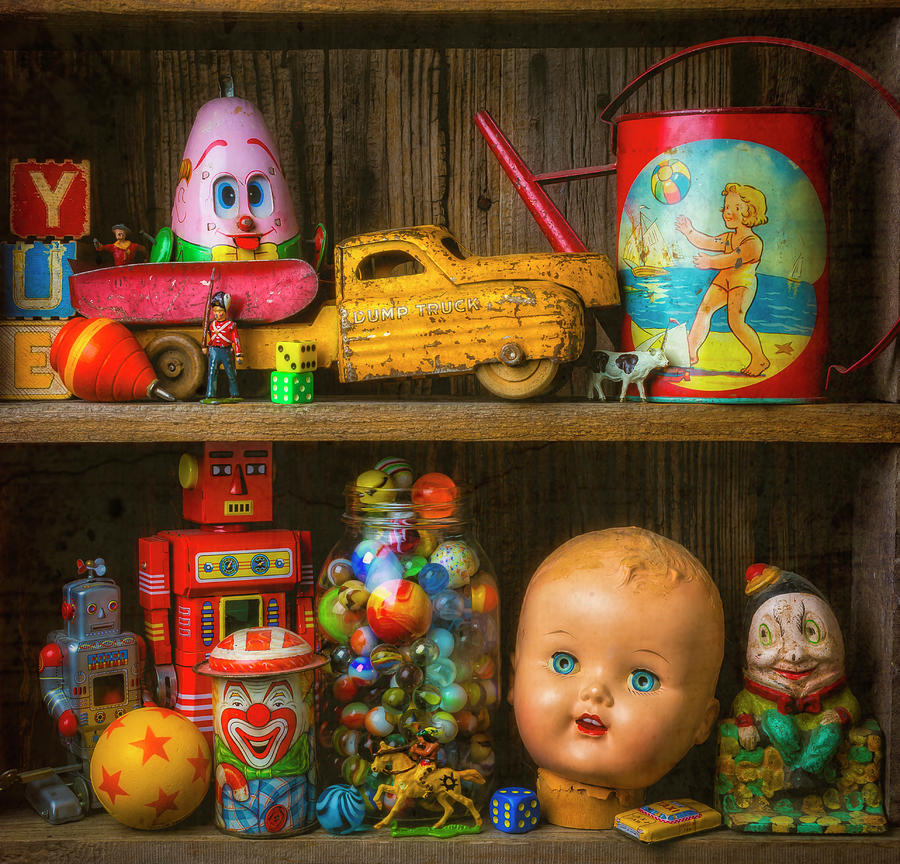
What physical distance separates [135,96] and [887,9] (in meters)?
0.84

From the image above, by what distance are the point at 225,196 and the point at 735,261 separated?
53 cm

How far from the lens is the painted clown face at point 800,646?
1062 millimetres

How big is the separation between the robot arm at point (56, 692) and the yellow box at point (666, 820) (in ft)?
1.83

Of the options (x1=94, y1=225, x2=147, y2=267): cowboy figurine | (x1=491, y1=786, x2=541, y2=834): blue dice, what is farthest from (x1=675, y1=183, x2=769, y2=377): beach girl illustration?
(x1=94, y1=225, x2=147, y2=267): cowboy figurine

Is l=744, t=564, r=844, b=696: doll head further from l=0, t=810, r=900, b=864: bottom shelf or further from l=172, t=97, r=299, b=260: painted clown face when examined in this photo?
l=172, t=97, r=299, b=260: painted clown face

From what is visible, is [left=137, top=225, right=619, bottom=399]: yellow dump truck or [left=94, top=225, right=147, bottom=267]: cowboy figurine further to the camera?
[left=94, top=225, right=147, bottom=267]: cowboy figurine

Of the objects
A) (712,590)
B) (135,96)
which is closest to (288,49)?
(135,96)

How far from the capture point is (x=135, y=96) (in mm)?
1289

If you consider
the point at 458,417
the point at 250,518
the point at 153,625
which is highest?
the point at 458,417

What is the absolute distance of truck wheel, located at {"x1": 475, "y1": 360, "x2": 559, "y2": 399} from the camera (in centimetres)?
105

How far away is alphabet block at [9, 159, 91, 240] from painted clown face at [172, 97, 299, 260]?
0.33ft

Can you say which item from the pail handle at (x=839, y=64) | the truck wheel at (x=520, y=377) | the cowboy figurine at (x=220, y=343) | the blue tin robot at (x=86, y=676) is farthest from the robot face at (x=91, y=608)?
the pail handle at (x=839, y=64)

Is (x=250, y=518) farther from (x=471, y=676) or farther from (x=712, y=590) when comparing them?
(x=712, y=590)

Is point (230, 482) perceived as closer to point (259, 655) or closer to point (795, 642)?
point (259, 655)
